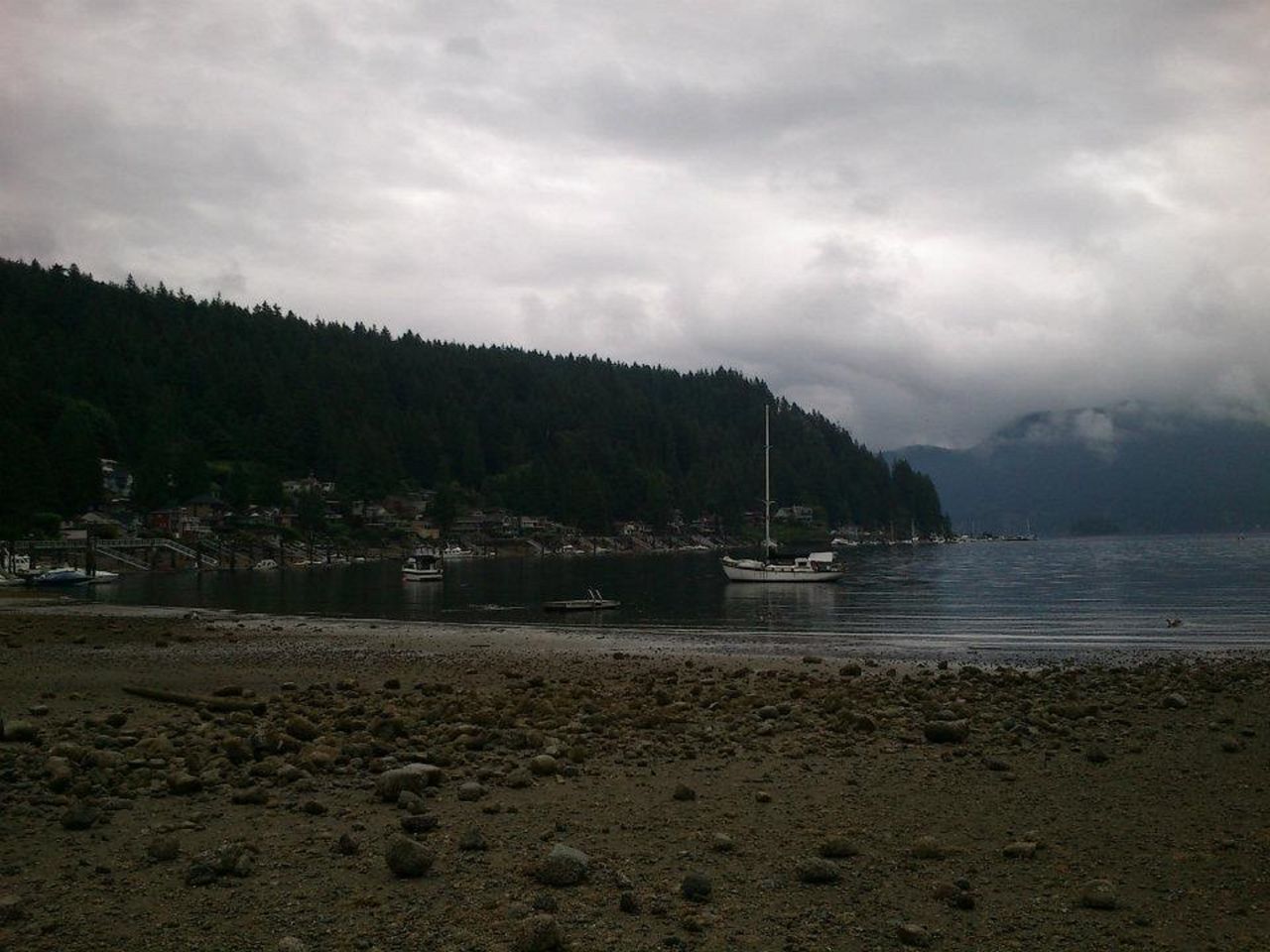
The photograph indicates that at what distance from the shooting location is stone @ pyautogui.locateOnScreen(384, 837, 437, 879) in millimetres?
8617

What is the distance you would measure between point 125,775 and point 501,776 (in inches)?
184

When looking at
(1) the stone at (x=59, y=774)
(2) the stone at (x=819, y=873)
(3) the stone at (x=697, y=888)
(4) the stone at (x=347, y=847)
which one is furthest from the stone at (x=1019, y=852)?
(1) the stone at (x=59, y=774)

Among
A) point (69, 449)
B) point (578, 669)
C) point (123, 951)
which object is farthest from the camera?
point (69, 449)

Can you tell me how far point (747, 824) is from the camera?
420 inches

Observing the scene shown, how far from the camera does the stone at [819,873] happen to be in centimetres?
884

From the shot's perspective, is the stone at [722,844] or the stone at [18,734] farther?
the stone at [18,734]

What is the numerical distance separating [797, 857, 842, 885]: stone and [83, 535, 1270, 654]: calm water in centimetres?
2547

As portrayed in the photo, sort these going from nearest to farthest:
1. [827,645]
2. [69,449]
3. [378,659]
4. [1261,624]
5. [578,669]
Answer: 1. [578,669]
2. [378,659]
3. [827,645]
4. [1261,624]
5. [69,449]

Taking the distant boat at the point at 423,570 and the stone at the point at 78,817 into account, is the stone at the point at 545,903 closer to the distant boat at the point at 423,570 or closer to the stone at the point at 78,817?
the stone at the point at 78,817

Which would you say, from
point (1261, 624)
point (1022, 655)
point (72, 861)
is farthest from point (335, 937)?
point (1261, 624)

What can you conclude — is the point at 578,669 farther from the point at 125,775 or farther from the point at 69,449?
the point at 69,449

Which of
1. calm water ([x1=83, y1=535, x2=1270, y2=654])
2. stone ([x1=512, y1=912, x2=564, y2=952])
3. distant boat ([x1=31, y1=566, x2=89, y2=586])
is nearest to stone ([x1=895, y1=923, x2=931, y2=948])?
stone ([x1=512, y1=912, x2=564, y2=952])

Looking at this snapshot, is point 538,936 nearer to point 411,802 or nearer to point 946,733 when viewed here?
point 411,802

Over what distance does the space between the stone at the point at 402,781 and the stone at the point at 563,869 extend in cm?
303
